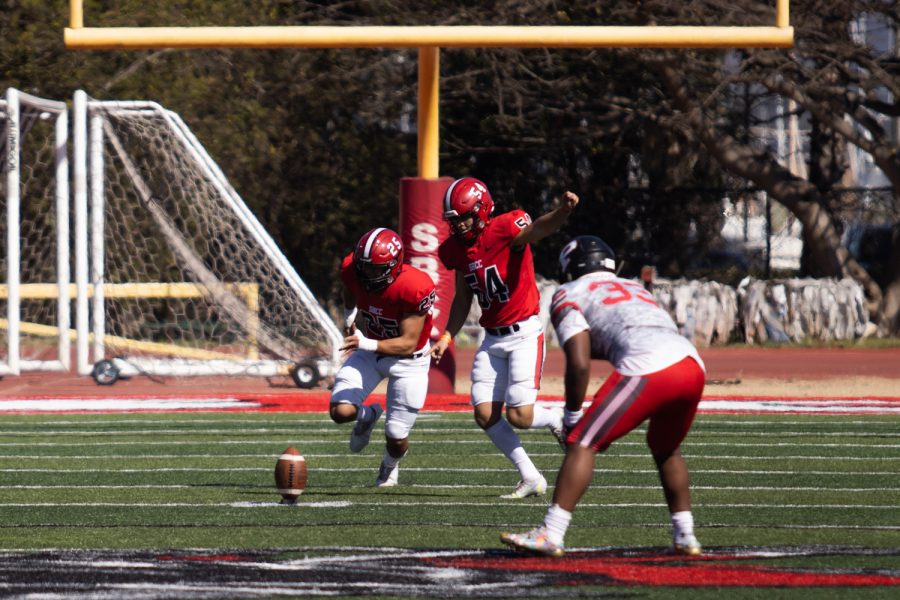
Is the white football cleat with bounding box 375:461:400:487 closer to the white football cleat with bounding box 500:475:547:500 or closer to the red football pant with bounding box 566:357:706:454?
the white football cleat with bounding box 500:475:547:500

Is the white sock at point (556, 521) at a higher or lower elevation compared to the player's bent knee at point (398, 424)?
lower

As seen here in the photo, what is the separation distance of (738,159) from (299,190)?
6.76 meters

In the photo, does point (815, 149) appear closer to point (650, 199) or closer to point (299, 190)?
point (650, 199)

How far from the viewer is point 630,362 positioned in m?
6.55

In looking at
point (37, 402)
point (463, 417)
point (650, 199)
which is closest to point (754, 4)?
point (650, 199)

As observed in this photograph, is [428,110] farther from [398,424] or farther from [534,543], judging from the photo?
[534,543]

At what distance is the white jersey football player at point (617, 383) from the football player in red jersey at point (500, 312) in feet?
7.56

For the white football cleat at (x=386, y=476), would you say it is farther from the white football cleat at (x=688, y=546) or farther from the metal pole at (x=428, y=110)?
the metal pole at (x=428, y=110)

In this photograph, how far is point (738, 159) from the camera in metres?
23.1

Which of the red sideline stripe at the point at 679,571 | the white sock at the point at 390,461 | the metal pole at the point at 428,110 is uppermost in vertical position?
the metal pole at the point at 428,110

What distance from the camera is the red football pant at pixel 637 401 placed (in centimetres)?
648

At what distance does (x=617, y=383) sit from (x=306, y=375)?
10.6 m

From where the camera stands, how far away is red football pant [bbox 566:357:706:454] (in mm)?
6484

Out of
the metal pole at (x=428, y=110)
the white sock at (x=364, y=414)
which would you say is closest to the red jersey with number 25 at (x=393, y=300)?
the white sock at (x=364, y=414)
